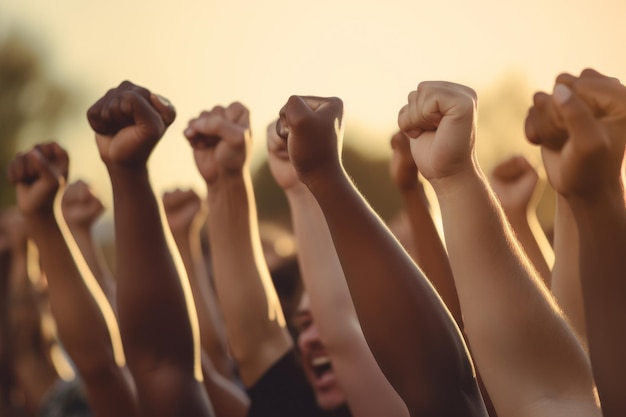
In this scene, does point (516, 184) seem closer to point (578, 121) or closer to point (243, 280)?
point (243, 280)

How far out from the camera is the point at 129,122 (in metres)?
1.99

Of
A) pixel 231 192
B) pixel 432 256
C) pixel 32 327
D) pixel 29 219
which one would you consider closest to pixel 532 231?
pixel 432 256

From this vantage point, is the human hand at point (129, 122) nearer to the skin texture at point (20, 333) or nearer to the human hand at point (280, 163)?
the human hand at point (280, 163)

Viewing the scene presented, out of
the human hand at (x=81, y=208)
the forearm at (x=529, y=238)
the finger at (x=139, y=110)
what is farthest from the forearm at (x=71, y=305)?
the forearm at (x=529, y=238)

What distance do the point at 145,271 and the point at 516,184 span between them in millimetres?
899

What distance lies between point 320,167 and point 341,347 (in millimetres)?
654

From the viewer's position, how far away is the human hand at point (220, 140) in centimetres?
253

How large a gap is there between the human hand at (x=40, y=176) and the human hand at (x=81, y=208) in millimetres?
880

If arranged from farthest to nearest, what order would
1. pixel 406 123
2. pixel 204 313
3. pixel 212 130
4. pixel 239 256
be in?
pixel 204 313 → pixel 239 256 → pixel 212 130 → pixel 406 123

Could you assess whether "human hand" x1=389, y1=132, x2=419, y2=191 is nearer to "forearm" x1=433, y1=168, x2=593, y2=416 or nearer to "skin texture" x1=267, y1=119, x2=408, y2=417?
"skin texture" x1=267, y1=119, x2=408, y2=417

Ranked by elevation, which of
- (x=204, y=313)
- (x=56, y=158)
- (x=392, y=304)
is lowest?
(x=204, y=313)

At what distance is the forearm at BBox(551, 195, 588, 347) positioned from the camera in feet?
6.42

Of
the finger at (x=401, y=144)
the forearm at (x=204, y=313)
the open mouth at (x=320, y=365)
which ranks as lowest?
the open mouth at (x=320, y=365)

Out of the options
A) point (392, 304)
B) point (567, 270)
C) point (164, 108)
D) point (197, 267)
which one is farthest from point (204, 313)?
point (392, 304)
